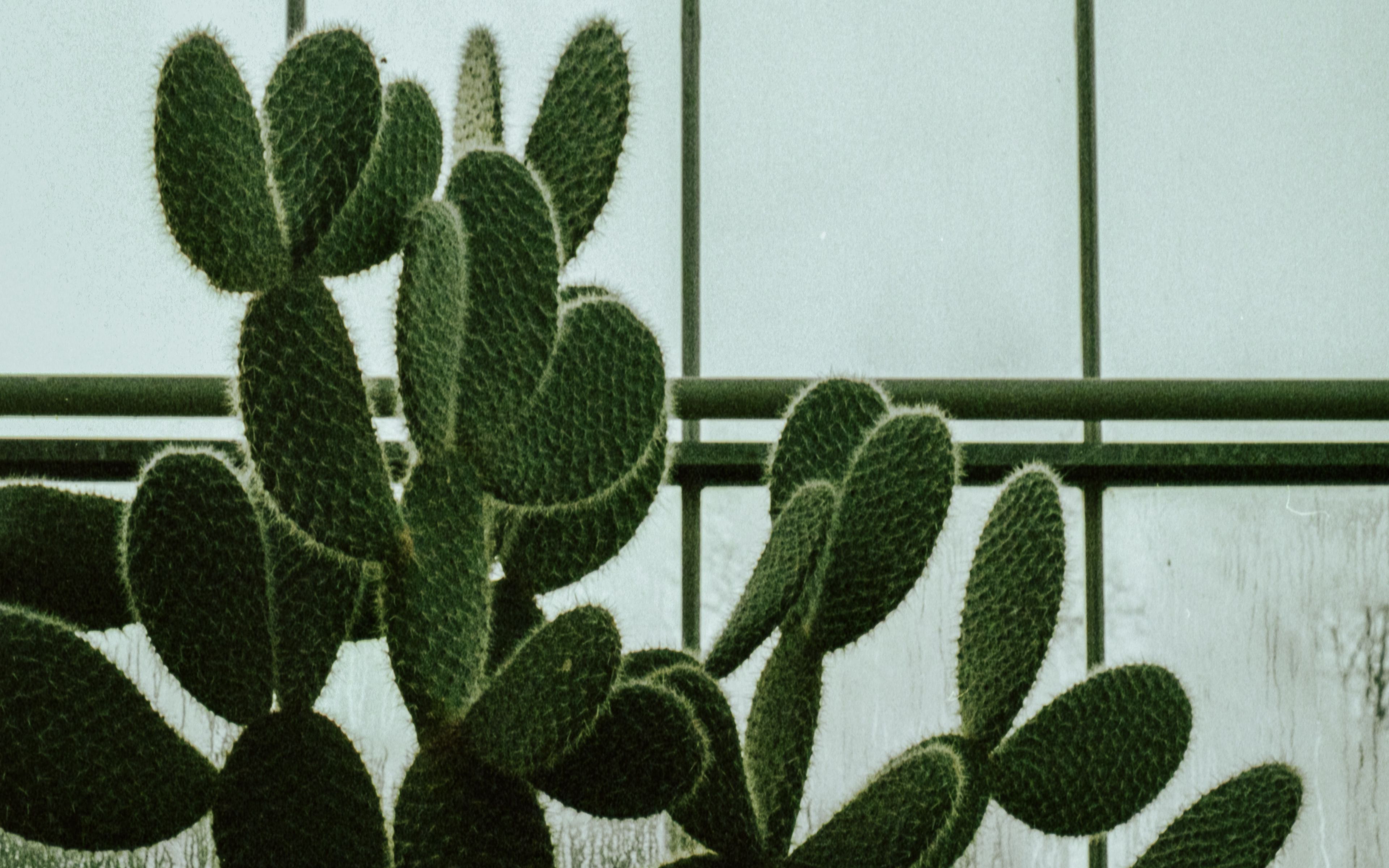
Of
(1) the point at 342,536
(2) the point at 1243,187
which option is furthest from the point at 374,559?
(2) the point at 1243,187

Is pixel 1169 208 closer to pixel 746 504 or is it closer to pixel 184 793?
pixel 746 504

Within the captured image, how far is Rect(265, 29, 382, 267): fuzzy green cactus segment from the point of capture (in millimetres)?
312

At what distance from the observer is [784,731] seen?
44 centimetres

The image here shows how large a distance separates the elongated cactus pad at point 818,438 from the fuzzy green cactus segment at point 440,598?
0.19 meters

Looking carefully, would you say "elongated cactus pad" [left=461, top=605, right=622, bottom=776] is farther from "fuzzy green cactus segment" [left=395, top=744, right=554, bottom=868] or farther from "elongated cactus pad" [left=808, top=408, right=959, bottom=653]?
"elongated cactus pad" [left=808, top=408, right=959, bottom=653]

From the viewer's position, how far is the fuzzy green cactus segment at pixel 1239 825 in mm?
464

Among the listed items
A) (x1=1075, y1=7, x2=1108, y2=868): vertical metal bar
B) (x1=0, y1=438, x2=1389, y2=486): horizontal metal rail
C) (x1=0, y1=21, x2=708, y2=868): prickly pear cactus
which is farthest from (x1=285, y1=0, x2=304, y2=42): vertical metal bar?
(x1=0, y1=21, x2=708, y2=868): prickly pear cactus

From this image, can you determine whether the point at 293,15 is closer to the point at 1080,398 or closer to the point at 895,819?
the point at 1080,398

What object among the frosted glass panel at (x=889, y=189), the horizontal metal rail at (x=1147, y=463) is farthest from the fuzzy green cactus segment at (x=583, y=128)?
the frosted glass panel at (x=889, y=189)

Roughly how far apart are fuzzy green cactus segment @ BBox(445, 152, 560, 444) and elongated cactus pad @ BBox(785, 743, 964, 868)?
0.62ft

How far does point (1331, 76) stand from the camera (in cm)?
247

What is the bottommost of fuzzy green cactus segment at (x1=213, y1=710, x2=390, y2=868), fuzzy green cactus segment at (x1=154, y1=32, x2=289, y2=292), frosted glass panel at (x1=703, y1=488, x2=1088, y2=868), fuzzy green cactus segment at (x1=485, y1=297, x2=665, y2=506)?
frosted glass panel at (x1=703, y1=488, x2=1088, y2=868)

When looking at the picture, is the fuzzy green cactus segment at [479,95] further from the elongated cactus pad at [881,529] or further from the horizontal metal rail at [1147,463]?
the horizontal metal rail at [1147,463]

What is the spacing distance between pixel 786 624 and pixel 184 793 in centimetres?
23
